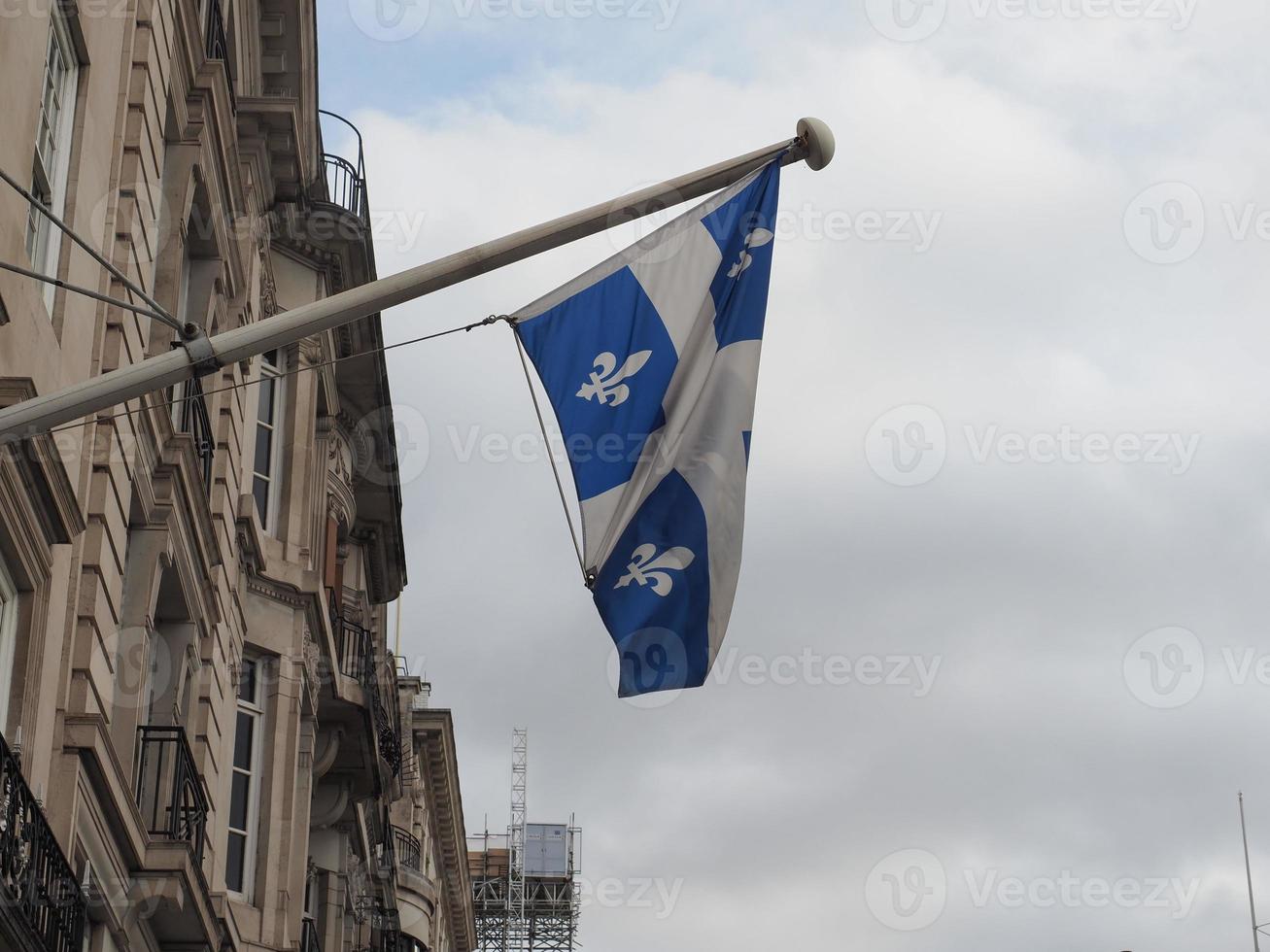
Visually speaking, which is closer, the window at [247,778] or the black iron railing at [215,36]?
the black iron railing at [215,36]

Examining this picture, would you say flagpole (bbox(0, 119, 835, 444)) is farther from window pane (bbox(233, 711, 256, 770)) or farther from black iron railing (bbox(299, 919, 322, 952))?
black iron railing (bbox(299, 919, 322, 952))

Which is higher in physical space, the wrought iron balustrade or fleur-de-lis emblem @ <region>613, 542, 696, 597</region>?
the wrought iron balustrade

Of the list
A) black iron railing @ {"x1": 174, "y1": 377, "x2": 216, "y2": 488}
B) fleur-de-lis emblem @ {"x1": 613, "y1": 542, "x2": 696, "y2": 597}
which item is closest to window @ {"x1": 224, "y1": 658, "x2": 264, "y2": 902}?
black iron railing @ {"x1": 174, "y1": 377, "x2": 216, "y2": 488}

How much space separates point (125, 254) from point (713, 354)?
606 centimetres

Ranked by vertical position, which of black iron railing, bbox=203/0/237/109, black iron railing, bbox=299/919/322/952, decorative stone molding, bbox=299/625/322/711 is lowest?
black iron railing, bbox=299/919/322/952

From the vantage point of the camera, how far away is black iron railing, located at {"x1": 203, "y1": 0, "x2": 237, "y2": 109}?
1984 cm

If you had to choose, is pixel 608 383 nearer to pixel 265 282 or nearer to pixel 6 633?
pixel 6 633

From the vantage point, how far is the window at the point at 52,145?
535 inches

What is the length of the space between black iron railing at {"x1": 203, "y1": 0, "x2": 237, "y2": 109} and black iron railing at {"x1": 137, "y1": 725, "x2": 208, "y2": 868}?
261 inches

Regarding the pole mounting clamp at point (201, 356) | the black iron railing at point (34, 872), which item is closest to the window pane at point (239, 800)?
the black iron railing at point (34, 872)

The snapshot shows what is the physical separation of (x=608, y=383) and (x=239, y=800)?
13.5 meters

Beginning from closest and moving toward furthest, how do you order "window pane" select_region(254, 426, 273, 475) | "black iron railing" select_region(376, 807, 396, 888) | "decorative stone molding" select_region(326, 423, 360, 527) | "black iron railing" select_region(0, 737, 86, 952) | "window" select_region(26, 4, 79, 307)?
"black iron railing" select_region(0, 737, 86, 952) → "window" select_region(26, 4, 79, 307) → "window pane" select_region(254, 426, 273, 475) → "decorative stone molding" select_region(326, 423, 360, 527) → "black iron railing" select_region(376, 807, 396, 888)

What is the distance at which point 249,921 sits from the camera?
2277cm

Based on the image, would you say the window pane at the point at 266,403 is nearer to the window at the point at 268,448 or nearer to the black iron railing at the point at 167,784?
the window at the point at 268,448
